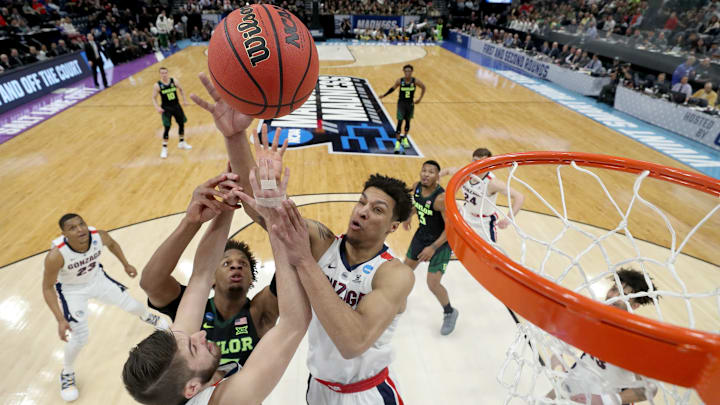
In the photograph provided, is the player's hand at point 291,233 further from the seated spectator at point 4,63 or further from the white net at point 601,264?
the seated spectator at point 4,63

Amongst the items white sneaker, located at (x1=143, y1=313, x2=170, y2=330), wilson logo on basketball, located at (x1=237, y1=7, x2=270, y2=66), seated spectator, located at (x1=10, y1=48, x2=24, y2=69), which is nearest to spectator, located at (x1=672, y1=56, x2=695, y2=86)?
wilson logo on basketball, located at (x1=237, y1=7, x2=270, y2=66)

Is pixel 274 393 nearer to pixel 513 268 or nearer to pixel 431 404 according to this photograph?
pixel 431 404

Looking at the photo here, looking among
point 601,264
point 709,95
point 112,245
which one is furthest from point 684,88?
point 112,245

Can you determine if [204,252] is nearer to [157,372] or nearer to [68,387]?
[157,372]

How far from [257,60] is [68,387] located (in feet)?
10.1

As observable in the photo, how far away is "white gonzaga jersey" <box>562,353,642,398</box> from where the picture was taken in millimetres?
1394

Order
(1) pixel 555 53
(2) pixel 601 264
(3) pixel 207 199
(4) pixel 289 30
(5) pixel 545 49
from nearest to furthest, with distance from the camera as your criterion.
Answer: (3) pixel 207 199, (4) pixel 289 30, (2) pixel 601 264, (1) pixel 555 53, (5) pixel 545 49

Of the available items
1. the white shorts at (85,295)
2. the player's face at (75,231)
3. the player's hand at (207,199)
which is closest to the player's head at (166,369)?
the player's hand at (207,199)

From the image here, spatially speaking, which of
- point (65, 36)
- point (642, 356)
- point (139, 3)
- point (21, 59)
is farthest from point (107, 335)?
point (139, 3)

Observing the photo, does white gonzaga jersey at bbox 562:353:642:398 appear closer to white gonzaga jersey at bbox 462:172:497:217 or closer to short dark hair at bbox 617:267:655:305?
short dark hair at bbox 617:267:655:305

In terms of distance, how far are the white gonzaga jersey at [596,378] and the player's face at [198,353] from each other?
4.57 feet

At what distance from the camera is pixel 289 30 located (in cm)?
199

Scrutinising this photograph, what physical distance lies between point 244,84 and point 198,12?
24.5m

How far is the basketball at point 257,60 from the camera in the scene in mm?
1889
